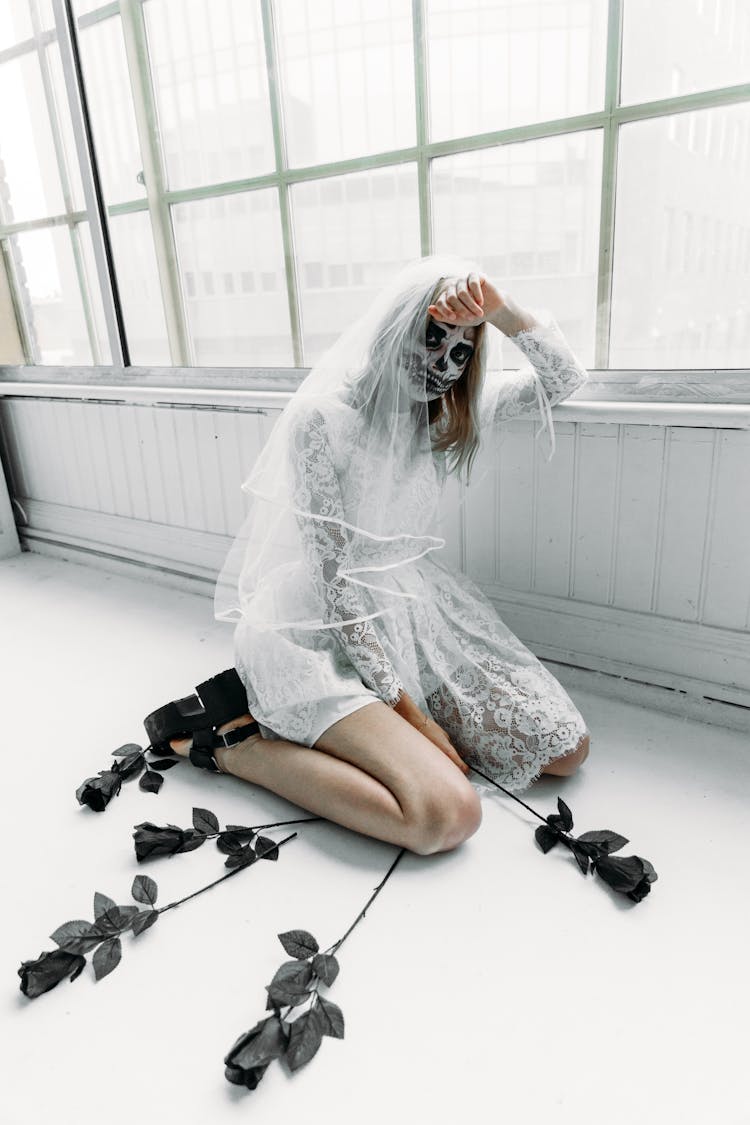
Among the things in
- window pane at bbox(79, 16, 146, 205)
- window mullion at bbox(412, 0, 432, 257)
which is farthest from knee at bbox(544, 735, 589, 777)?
window pane at bbox(79, 16, 146, 205)

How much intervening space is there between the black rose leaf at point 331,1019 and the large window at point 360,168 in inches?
52.0

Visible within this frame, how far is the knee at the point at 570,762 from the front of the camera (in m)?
1.35

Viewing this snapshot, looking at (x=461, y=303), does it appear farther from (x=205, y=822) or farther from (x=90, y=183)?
(x=90, y=183)

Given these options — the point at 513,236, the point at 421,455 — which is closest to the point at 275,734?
→ the point at 421,455

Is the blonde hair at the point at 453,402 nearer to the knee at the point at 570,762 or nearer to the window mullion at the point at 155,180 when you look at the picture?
the knee at the point at 570,762

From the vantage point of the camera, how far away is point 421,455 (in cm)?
137

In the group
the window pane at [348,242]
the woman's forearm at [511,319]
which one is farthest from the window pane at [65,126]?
the woman's forearm at [511,319]

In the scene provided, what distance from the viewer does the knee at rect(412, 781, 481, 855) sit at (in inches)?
45.6

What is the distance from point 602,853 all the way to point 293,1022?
0.53 m

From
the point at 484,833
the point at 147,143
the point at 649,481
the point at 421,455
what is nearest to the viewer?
the point at 484,833

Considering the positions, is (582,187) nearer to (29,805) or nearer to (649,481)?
(649,481)

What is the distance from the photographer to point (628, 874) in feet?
3.66

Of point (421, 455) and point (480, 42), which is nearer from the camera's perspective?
point (421, 455)

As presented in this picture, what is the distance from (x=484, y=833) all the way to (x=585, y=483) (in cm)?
74
